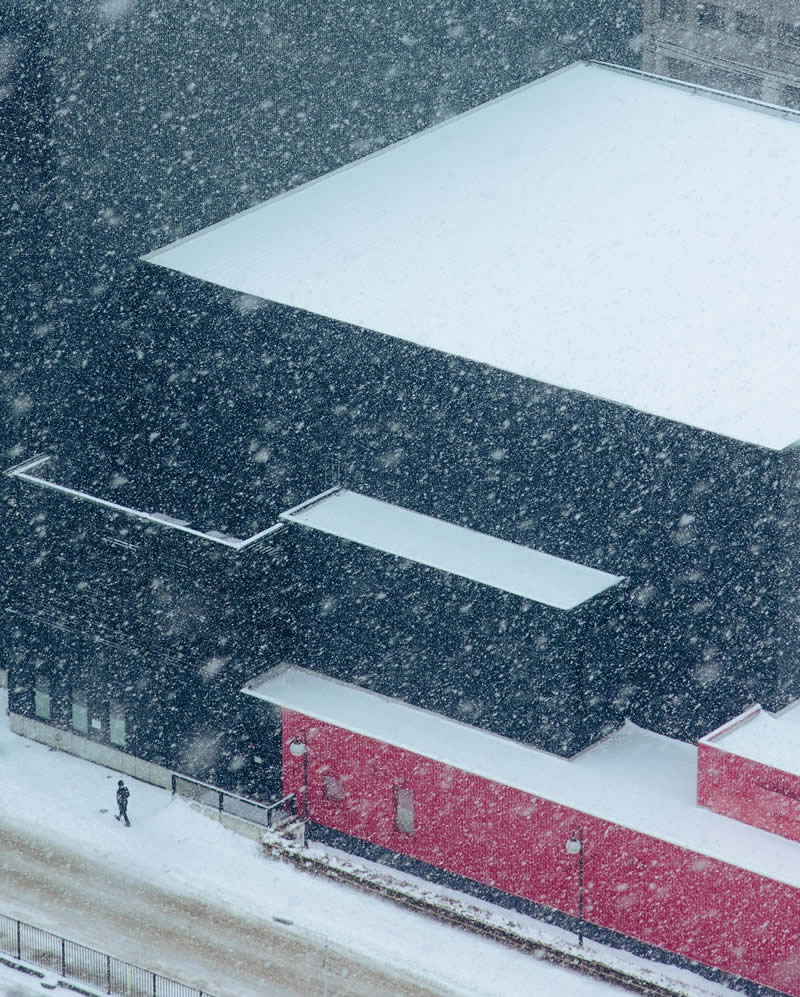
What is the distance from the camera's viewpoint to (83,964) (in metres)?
48.6

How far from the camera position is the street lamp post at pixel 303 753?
52344mm

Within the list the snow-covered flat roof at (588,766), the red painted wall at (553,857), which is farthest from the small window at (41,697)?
the red painted wall at (553,857)

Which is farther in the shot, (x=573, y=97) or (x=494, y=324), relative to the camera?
(x=573, y=97)

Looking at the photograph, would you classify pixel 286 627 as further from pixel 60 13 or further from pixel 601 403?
pixel 60 13

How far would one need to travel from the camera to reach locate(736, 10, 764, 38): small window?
80375 mm

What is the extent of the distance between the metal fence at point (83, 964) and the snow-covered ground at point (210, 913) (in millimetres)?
687

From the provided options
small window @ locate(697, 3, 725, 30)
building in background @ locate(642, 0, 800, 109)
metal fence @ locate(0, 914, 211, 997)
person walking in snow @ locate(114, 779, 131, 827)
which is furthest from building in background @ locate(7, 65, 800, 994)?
small window @ locate(697, 3, 725, 30)

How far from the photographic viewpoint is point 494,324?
174ft

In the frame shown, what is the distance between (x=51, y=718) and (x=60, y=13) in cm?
1602

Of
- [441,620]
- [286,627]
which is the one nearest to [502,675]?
[441,620]

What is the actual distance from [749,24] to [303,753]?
3749cm

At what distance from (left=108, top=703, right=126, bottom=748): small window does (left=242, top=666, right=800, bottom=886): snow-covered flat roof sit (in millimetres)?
3527

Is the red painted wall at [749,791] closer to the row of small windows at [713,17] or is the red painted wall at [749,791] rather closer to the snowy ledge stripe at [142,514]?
the snowy ledge stripe at [142,514]

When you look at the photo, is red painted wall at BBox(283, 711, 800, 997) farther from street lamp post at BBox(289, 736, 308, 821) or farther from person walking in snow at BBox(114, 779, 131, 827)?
person walking in snow at BBox(114, 779, 131, 827)
